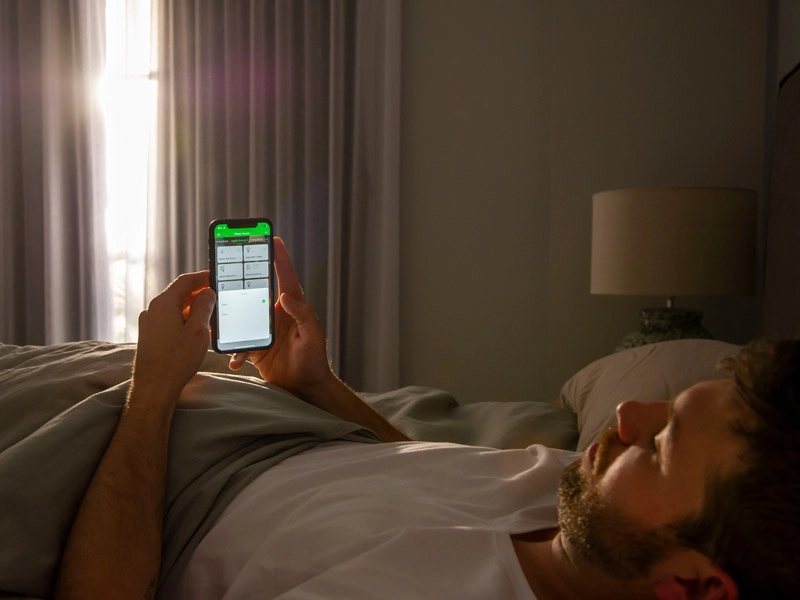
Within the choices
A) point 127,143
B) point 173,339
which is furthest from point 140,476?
point 127,143

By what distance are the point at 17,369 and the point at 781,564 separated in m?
0.98

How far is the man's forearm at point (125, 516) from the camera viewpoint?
795 millimetres

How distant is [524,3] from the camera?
2.86 meters

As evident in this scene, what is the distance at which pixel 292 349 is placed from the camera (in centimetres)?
124

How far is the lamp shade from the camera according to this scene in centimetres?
207

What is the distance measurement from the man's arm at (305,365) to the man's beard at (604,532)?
46 cm

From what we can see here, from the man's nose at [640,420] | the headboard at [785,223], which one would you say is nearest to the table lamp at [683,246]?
the headboard at [785,223]

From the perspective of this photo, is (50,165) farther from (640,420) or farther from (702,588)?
(702,588)

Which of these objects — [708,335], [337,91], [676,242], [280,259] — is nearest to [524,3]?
[337,91]

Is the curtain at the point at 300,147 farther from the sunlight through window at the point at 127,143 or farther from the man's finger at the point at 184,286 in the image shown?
the man's finger at the point at 184,286

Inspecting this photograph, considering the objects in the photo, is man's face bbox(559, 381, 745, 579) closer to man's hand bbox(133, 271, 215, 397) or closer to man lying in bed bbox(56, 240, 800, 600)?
man lying in bed bbox(56, 240, 800, 600)

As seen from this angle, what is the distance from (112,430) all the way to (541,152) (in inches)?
87.3

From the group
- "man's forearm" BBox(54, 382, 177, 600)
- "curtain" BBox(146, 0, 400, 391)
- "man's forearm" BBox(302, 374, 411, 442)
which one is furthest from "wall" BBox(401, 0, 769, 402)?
"man's forearm" BBox(54, 382, 177, 600)

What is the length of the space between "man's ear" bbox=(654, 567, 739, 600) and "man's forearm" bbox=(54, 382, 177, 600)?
20.5 inches
